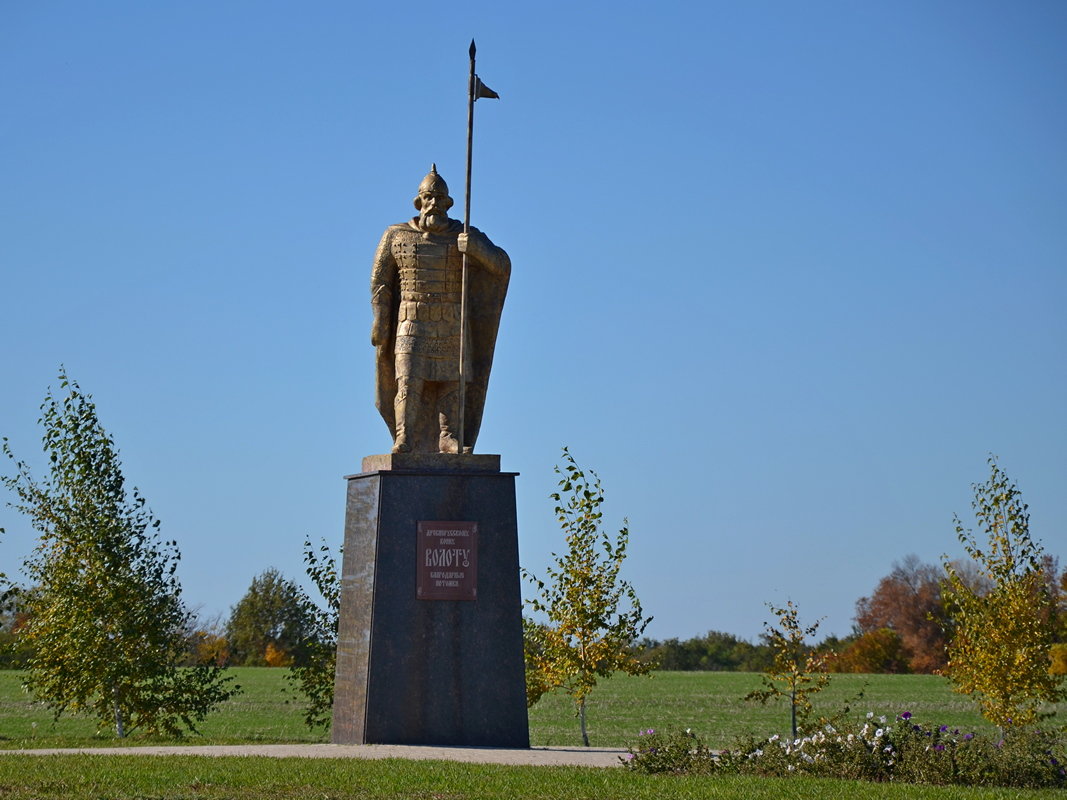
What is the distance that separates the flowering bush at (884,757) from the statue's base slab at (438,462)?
3.28 metres

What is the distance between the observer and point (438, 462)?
1399 cm

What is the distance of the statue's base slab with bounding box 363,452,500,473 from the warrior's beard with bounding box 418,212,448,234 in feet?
7.47

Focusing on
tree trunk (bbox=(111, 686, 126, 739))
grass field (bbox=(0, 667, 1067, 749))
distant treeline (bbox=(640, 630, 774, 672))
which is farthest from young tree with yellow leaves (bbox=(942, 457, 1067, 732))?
distant treeline (bbox=(640, 630, 774, 672))

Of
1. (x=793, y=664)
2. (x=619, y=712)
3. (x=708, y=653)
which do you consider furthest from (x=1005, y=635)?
(x=708, y=653)

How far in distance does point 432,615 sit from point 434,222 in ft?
12.8

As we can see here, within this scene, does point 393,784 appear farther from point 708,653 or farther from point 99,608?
point 708,653

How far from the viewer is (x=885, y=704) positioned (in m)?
31.8

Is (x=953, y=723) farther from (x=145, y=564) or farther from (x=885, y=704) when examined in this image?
(x=145, y=564)

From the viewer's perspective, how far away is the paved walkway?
1203 centimetres

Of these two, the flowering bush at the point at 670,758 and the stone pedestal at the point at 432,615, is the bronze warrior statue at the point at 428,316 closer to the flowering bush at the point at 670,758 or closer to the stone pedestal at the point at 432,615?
the stone pedestal at the point at 432,615

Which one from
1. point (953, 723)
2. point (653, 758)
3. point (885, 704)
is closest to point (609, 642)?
point (653, 758)

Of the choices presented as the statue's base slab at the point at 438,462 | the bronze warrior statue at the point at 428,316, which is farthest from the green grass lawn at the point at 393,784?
the bronze warrior statue at the point at 428,316

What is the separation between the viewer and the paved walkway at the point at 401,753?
12.0 m

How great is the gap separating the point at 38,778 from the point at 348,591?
159 inches
